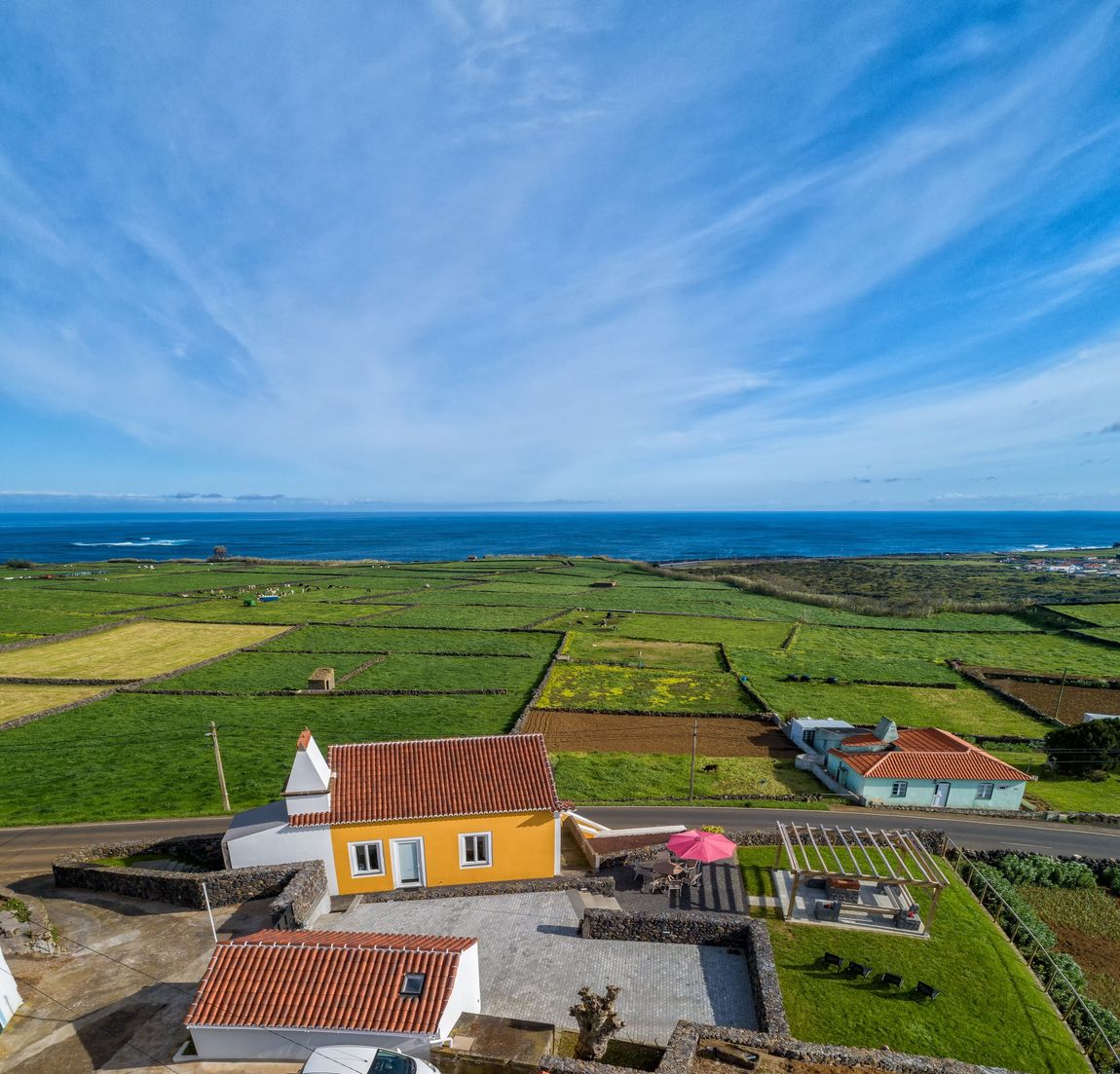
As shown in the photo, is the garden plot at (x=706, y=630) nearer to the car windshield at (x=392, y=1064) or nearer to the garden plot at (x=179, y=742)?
the garden plot at (x=179, y=742)

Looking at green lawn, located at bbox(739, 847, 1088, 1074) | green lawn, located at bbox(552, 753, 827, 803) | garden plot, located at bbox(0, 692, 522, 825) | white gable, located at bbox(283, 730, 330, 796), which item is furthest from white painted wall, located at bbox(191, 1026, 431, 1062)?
green lawn, located at bbox(552, 753, 827, 803)

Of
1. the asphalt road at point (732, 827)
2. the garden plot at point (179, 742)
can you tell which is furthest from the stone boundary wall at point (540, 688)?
the asphalt road at point (732, 827)

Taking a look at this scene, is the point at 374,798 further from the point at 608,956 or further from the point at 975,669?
the point at 975,669

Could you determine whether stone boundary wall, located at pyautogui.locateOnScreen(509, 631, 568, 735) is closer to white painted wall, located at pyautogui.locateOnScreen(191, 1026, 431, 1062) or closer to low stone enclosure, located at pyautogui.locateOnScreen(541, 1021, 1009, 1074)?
white painted wall, located at pyautogui.locateOnScreen(191, 1026, 431, 1062)

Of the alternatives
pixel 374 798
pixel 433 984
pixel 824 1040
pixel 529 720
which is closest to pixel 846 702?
pixel 529 720

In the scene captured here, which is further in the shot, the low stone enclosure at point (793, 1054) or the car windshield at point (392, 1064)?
the low stone enclosure at point (793, 1054)
